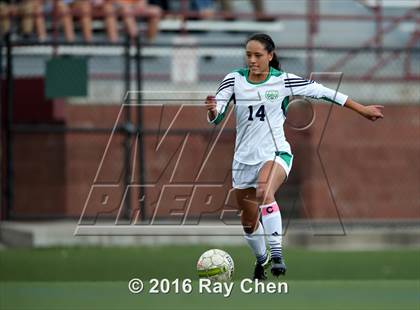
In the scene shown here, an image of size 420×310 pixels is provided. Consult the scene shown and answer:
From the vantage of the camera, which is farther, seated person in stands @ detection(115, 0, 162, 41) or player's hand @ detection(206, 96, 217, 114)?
seated person in stands @ detection(115, 0, 162, 41)

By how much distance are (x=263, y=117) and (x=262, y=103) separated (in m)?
0.14

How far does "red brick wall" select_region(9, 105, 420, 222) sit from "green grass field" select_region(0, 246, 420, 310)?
2.10 meters

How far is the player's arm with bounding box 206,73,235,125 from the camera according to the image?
11.4 metres

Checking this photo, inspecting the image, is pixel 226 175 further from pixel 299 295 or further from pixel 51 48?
pixel 299 295

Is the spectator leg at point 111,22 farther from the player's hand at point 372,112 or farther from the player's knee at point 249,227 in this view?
the player's hand at point 372,112

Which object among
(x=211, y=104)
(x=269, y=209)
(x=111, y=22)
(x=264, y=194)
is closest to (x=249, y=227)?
(x=269, y=209)

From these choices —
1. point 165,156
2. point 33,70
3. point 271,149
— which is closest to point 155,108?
point 165,156

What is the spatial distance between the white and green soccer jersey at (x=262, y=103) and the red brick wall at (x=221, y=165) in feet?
26.4

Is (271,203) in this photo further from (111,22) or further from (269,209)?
(111,22)

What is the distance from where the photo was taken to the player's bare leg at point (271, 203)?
11.9 m

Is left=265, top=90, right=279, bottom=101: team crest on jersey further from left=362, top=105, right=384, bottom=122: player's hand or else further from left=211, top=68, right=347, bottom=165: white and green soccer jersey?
left=362, top=105, right=384, bottom=122: player's hand

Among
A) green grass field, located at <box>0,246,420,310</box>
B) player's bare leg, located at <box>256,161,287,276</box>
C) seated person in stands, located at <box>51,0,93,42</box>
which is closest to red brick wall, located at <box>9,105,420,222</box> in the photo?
seated person in stands, located at <box>51,0,93,42</box>

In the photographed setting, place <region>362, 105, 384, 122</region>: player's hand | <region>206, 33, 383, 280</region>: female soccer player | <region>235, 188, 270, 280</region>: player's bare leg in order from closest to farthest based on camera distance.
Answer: <region>362, 105, 384, 122</region>: player's hand < <region>206, 33, 383, 280</region>: female soccer player < <region>235, 188, 270, 280</region>: player's bare leg

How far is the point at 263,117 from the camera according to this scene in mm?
11898
